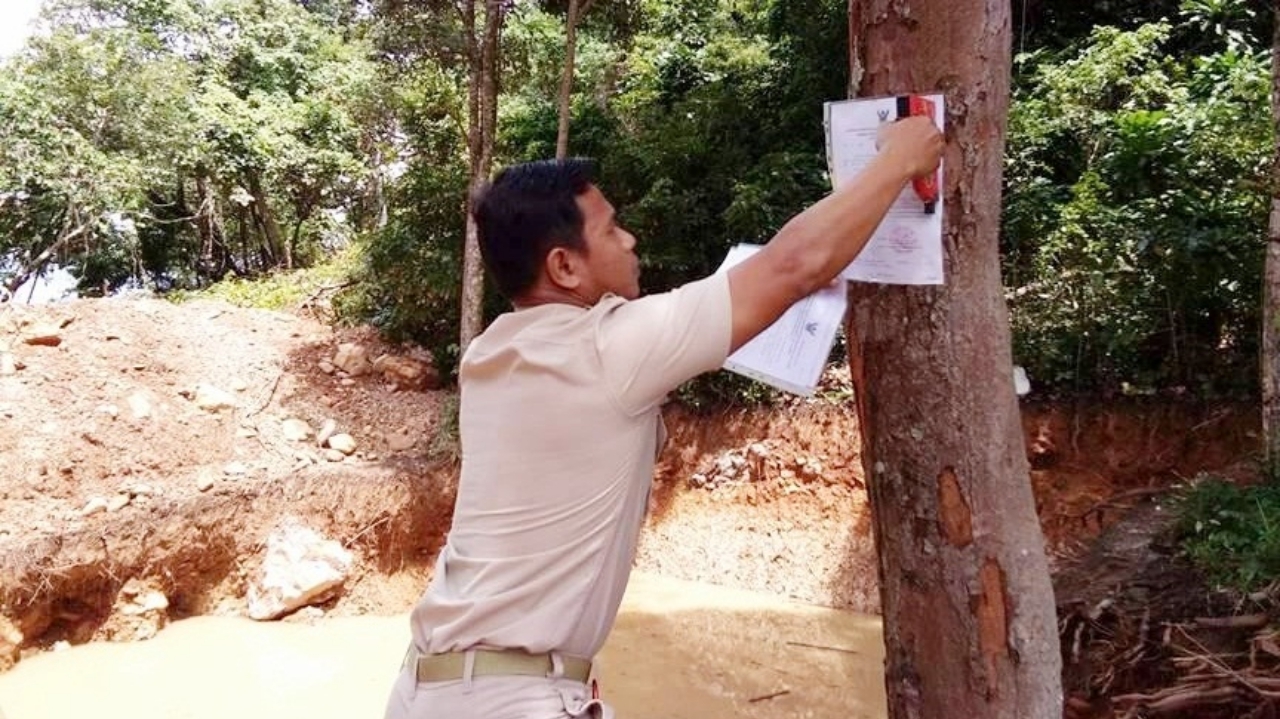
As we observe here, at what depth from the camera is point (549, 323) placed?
1.19 metres

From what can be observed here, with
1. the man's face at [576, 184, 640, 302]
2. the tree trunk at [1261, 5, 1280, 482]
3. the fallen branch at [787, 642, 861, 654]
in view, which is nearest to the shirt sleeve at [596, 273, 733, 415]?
the man's face at [576, 184, 640, 302]

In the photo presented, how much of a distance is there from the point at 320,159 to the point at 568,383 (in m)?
13.0

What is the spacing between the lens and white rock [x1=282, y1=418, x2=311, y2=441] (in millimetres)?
8305

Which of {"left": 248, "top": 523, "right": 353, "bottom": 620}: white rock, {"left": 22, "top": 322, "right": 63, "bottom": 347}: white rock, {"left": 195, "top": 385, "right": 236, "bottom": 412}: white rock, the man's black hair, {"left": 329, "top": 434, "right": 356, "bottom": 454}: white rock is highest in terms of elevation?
the man's black hair

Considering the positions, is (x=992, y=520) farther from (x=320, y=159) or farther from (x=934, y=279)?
(x=320, y=159)

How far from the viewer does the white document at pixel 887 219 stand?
139 cm

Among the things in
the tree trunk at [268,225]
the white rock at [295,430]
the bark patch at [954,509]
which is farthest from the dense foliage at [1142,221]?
the tree trunk at [268,225]

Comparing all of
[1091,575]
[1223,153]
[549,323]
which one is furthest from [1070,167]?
[549,323]

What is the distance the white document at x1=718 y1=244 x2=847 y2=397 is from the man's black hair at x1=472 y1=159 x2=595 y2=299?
0.28 m

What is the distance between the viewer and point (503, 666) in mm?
1199

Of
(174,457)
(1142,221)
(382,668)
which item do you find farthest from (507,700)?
(174,457)

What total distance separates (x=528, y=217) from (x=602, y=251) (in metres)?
0.11

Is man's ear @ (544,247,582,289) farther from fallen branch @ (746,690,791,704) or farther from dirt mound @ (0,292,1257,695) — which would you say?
dirt mound @ (0,292,1257,695)

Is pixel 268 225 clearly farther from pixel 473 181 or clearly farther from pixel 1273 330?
pixel 1273 330
